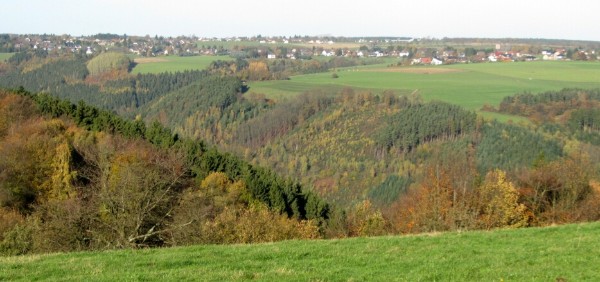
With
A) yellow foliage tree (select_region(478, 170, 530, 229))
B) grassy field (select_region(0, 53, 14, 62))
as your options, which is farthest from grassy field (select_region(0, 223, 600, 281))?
grassy field (select_region(0, 53, 14, 62))

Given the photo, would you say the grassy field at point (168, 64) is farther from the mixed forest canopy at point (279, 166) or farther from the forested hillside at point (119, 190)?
the forested hillside at point (119, 190)

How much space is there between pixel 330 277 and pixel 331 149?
76893mm

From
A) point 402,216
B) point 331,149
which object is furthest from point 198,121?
point 402,216

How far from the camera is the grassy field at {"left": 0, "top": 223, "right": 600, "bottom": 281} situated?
11.8 m

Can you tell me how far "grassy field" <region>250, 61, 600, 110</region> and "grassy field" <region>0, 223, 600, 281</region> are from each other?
77.3 metres

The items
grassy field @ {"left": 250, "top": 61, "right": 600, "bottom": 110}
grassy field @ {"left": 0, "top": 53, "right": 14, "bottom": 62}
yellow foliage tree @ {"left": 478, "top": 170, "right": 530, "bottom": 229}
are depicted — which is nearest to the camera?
yellow foliage tree @ {"left": 478, "top": 170, "right": 530, "bottom": 229}

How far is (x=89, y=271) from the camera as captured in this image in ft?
40.8

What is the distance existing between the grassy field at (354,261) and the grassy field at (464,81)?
7731 centimetres

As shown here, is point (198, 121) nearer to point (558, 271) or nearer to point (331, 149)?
point (331, 149)

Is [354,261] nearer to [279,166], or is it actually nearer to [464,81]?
[279,166]

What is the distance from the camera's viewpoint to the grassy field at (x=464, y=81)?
326ft

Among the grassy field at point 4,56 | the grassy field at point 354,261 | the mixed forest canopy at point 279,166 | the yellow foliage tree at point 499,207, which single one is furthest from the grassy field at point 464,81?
the grassy field at point 354,261

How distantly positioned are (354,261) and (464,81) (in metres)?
105

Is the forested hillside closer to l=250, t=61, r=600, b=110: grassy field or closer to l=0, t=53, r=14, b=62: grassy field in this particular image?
l=250, t=61, r=600, b=110: grassy field
